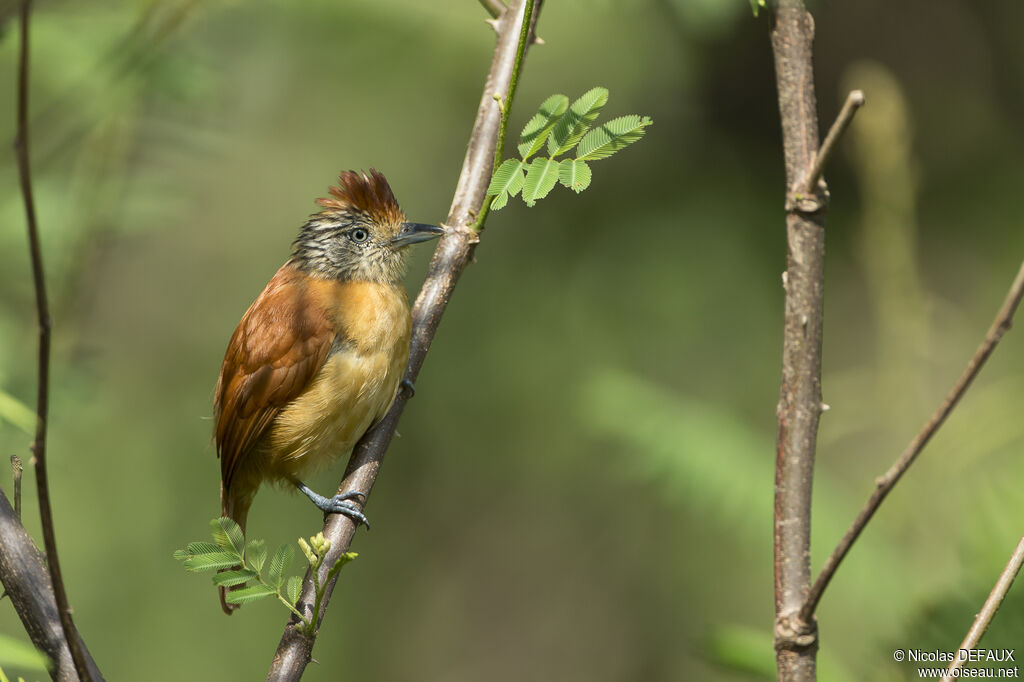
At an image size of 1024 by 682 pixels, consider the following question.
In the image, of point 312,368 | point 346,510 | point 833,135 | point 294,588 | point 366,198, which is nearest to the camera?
point 833,135

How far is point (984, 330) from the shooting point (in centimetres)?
644

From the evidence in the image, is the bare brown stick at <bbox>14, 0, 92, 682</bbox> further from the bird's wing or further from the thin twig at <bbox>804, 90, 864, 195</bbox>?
the bird's wing

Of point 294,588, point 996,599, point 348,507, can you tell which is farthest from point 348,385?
point 996,599

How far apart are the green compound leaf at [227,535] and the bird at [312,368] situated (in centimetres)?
86

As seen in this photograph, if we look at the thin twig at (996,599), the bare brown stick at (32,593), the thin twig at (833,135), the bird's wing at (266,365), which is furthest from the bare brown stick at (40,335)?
the bird's wing at (266,365)

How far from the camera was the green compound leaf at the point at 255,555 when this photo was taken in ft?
7.09

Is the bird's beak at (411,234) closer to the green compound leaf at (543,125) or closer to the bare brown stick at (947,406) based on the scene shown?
the green compound leaf at (543,125)

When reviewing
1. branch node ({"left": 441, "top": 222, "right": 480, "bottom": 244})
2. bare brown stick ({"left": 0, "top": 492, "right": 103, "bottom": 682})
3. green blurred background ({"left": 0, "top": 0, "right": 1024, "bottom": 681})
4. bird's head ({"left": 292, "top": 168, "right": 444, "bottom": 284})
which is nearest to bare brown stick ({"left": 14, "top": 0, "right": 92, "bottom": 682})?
bare brown stick ({"left": 0, "top": 492, "right": 103, "bottom": 682})

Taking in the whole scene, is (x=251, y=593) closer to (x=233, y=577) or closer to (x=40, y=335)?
(x=233, y=577)

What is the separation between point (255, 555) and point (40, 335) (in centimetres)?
84

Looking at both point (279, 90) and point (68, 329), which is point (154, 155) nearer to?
point (68, 329)

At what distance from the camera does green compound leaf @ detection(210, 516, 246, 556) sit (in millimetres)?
2115

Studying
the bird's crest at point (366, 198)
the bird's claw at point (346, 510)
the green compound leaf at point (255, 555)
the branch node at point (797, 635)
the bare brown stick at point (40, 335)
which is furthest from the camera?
the bird's crest at point (366, 198)

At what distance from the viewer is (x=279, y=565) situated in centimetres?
213
